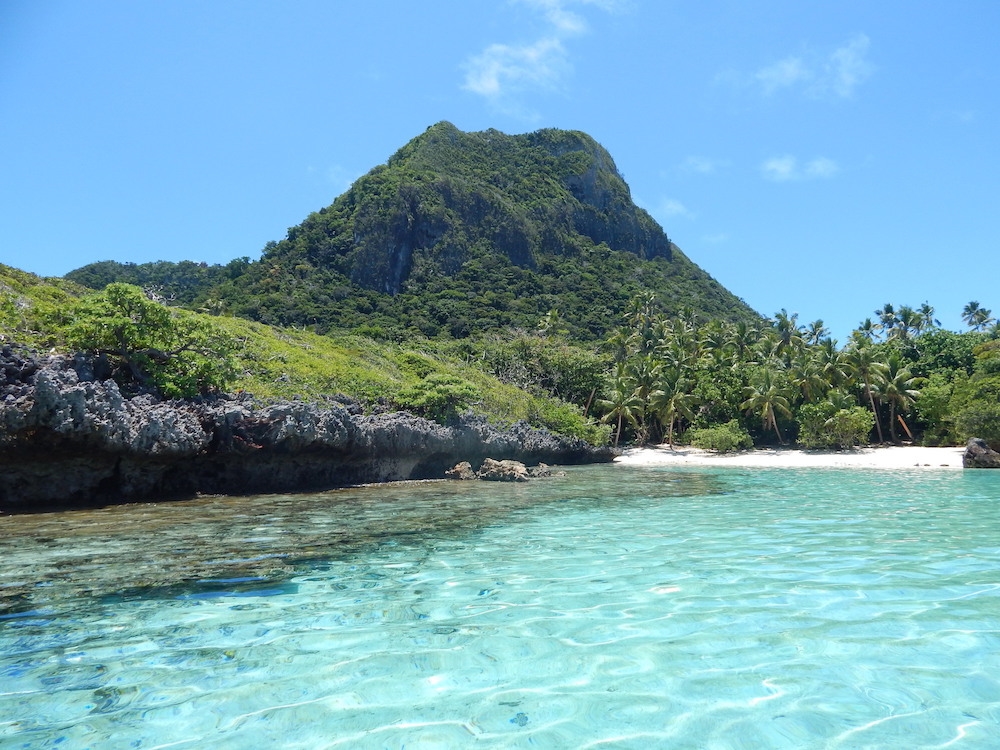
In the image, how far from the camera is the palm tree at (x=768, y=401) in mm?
42375

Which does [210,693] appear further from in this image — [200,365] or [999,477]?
[999,477]

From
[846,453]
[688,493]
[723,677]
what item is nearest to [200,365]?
[688,493]

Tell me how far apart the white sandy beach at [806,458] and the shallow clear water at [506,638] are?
24.4 m

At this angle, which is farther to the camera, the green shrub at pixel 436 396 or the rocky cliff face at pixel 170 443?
the green shrub at pixel 436 396

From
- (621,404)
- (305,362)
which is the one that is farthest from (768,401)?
(305,362)

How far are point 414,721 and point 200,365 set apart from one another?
61.8 feet

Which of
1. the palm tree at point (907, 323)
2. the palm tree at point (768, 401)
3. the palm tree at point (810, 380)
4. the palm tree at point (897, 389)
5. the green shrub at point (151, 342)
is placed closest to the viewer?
the green shrub at point (151, 342)

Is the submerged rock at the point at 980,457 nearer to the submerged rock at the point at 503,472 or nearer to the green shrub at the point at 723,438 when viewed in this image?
the green shrub at the point at 723,438

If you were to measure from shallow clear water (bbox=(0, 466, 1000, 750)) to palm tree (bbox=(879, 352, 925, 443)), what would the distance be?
117 feet

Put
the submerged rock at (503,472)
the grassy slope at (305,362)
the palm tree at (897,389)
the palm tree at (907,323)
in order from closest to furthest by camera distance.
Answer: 1. the grassy slope at (305,362)
2. the submerged rock at (503,472)
3. the palm tree at (897,389)
4. the palm tree at (907,323)

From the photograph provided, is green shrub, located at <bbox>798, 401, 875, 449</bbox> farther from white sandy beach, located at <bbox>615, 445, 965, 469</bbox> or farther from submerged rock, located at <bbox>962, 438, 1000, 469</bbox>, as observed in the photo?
submerged rock, located at <bbox>962, 438, 1000, 469</bbox>

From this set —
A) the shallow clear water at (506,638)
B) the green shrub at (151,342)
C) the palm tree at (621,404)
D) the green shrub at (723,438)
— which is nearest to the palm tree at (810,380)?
the green shrub at (723,438)

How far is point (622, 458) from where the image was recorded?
41.1 metres

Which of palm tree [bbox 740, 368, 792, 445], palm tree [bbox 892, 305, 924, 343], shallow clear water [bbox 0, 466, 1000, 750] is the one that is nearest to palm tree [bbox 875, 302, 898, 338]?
palm tree [bbox 892, 305, 924, 343]
